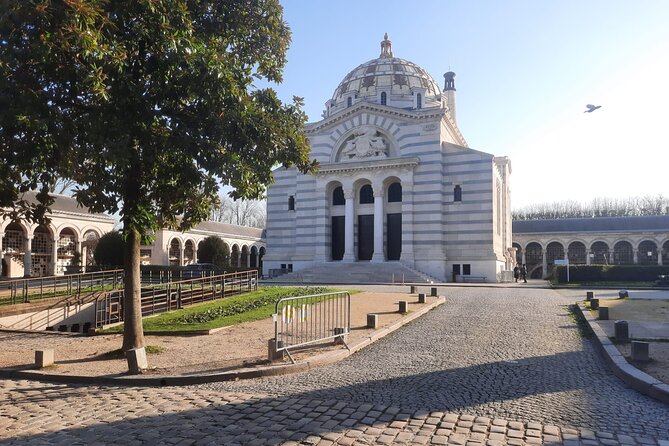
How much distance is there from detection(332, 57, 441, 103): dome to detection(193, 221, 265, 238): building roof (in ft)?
72.8

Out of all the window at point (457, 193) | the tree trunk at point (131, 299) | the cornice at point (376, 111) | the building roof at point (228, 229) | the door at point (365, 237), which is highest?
the cornice at point (376, 111)

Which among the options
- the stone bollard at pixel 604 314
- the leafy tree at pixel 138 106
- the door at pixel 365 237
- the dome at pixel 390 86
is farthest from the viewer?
the dome at pixel 390 86

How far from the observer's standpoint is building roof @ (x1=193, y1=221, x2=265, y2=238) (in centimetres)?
6173

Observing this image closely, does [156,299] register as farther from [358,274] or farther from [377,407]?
[358,274]

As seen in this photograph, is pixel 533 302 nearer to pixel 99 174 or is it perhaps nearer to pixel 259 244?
pixel 99 174

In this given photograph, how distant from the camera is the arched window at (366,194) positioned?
4422 cm

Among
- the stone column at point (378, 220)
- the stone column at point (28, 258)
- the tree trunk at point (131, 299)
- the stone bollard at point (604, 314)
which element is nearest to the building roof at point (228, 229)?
the stone column at point (28, 258)

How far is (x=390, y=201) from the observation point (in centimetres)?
4353

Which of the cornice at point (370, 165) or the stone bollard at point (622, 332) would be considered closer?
the stone bollard at point (622, 332)

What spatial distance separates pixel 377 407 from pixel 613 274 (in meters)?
34.3

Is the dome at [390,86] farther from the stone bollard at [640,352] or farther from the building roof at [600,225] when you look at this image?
the stone bollard at [640,352]

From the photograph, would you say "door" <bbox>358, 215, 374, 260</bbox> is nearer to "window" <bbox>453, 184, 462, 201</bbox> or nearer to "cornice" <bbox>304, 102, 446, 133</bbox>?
"window" <bbox>453, 184, 462, 201</bbox>

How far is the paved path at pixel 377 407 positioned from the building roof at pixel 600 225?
194 feet

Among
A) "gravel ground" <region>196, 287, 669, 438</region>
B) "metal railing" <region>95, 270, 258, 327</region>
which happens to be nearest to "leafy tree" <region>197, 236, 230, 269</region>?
"metal railing" <region>95, 270, 258, 327</region>
